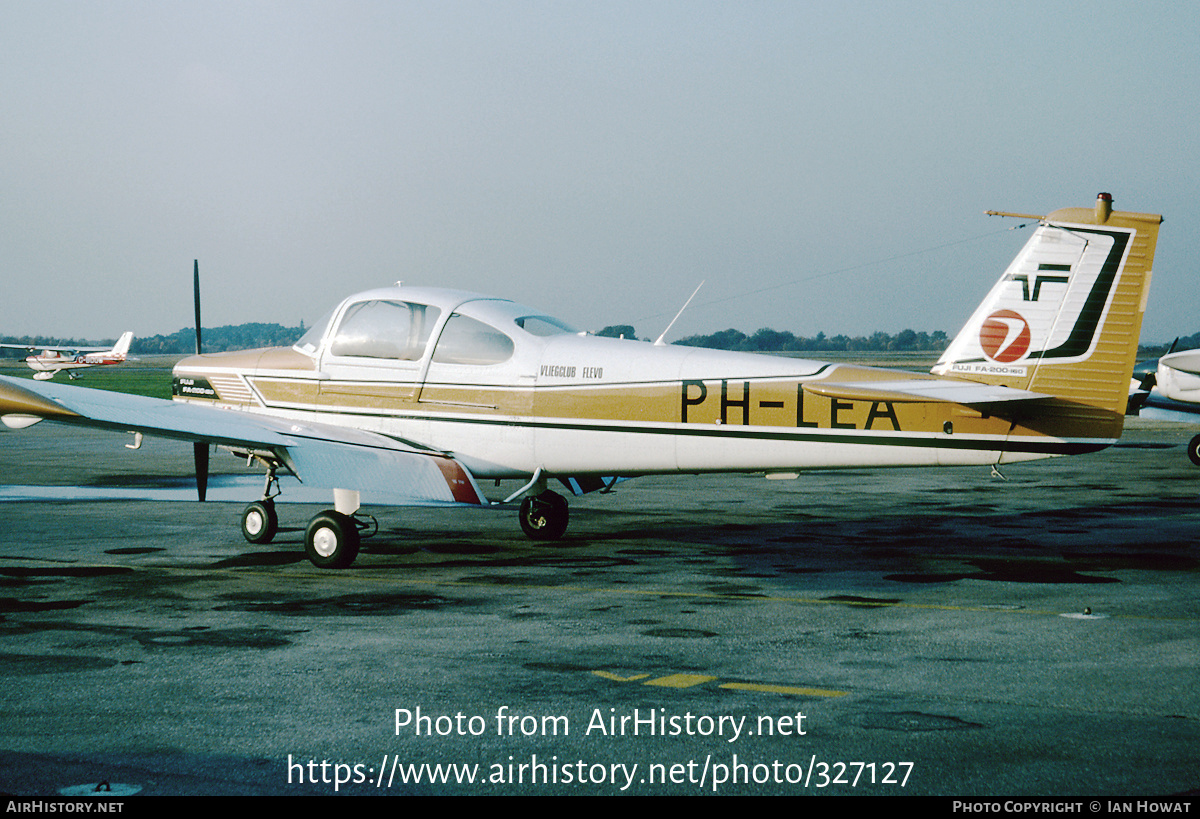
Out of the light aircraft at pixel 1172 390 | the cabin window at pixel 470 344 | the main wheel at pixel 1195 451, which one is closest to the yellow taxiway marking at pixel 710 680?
the cabin window at pixel 470 344

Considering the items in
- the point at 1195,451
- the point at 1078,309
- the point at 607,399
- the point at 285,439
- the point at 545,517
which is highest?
the point at 1078,309

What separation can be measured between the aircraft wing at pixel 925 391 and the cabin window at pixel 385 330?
164 inches

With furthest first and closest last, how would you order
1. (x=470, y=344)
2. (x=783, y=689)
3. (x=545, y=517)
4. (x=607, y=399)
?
(x=545, y=517)
(x=470, y=344)
(x=607, y=399)
(x=783, y=689)

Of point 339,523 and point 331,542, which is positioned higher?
point 339,523

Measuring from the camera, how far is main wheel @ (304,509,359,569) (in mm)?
10727

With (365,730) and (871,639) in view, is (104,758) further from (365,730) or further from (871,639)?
(871,639)

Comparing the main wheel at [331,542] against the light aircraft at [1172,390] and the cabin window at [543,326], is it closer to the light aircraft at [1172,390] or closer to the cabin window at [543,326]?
the cabin window at [543,326]

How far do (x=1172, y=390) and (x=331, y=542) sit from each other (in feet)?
69.0

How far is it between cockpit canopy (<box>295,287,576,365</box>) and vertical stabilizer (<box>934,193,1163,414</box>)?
451cm

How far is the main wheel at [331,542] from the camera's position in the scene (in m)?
10.7

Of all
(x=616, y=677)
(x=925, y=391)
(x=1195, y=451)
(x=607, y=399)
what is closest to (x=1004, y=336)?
(x=925, y=391)

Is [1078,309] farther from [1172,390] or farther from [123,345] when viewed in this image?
[123,345]

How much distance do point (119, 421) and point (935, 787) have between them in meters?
8.19

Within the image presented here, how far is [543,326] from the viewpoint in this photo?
462 inches
